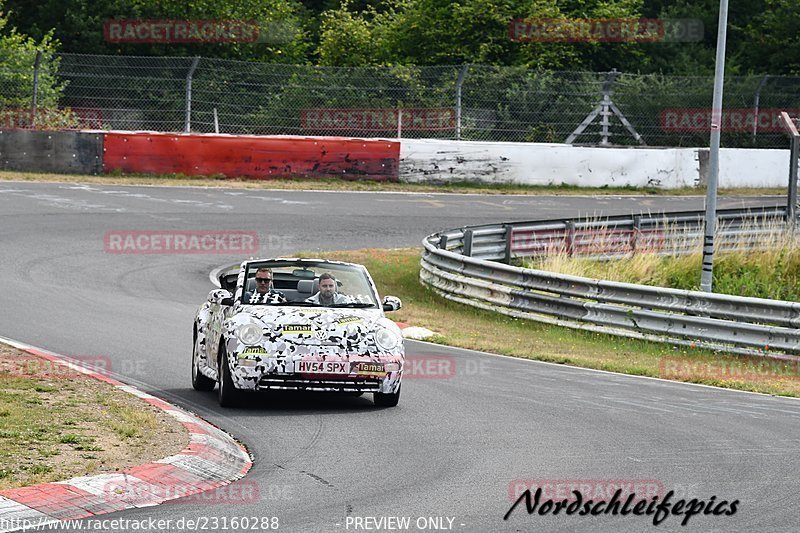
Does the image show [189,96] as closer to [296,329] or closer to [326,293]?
[326,293]

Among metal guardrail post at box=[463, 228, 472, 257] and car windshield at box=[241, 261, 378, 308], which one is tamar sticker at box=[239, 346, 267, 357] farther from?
metal guardrail post at box=[463, 228, 472, 257]

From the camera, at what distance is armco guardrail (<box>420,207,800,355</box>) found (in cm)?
1720

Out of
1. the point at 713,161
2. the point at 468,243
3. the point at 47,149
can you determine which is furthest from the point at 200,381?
the point at 47,149

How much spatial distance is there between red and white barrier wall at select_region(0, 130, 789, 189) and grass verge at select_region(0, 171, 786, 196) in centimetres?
16

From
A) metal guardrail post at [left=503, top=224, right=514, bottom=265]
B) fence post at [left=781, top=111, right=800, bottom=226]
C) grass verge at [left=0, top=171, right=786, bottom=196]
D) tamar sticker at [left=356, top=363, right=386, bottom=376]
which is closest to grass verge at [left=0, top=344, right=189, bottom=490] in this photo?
tamar sticker at [left=356, top=363, right=386, bottom=376]

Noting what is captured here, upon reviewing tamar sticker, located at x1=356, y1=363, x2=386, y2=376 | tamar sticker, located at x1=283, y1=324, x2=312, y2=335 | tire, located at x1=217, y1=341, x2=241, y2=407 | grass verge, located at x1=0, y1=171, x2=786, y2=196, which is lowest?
tire, located at x1=217, y1=341, x2=241, y2=407

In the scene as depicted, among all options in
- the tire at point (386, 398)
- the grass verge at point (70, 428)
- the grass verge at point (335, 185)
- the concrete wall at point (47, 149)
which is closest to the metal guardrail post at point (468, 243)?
the grass verge at point (335, 185)

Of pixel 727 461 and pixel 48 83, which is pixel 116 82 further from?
pixel 727 461

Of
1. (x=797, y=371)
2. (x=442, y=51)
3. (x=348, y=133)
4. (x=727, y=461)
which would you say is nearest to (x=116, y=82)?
(x=348, y=133)

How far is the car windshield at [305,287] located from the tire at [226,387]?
0.72 m

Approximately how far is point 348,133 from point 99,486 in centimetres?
2724

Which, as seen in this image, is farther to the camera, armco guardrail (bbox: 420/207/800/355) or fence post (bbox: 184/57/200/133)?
fence post (bbox: 184/57/200/133)

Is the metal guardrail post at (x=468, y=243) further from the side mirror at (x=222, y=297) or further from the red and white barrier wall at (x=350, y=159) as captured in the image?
the side mirror at (x=222, y=297)

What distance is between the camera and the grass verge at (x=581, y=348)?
50.4 feet
